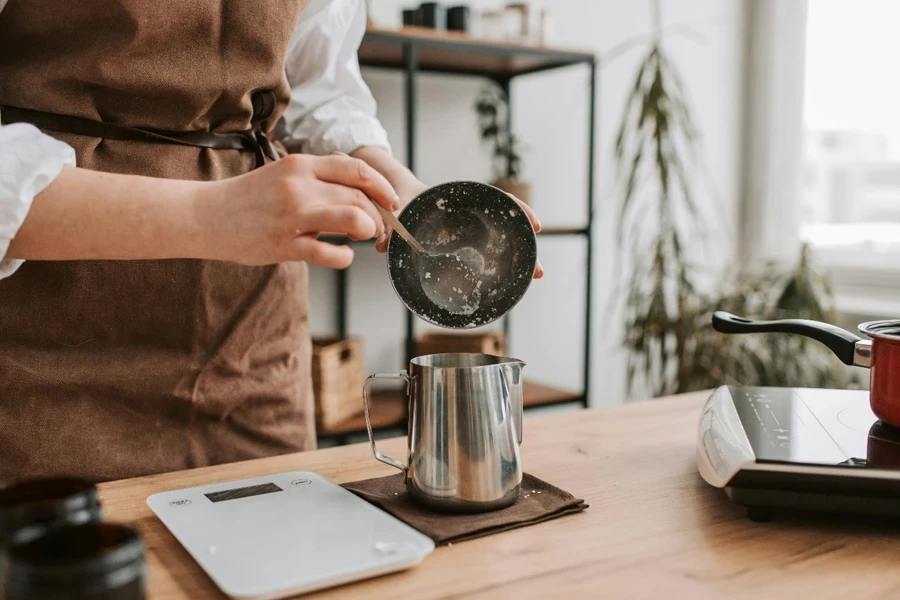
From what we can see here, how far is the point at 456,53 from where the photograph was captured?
233cm

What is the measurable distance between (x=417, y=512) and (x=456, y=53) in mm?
1823

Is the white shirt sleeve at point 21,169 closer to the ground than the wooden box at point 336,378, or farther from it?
farther from it

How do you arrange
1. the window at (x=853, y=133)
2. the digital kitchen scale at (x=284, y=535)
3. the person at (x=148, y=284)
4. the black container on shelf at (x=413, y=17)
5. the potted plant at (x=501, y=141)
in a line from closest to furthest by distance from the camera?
the digital kitchen scale at (x=284, y=535), the person at (x=148, y=284), the black container on shelf at (x=413, y=17), the potted plant at (x=501, y=141), the window at (x=853, y=133)

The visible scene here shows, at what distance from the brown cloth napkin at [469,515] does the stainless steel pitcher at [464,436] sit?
14 mm

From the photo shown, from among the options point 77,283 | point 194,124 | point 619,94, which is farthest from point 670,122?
point 77,283

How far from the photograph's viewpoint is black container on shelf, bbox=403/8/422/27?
230cm

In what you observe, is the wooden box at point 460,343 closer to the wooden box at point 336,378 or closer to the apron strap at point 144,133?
the wooden box at point 336,378

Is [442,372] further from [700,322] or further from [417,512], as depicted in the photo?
[700,322]

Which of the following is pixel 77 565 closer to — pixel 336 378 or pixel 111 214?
pixel 111 214

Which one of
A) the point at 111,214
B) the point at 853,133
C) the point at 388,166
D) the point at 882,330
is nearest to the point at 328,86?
the point at 388,166

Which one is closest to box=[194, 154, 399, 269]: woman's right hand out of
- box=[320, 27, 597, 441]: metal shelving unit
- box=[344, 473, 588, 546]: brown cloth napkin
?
box=[344, 473, 588, 546]: brown cloth napkin

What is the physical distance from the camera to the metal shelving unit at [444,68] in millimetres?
2182

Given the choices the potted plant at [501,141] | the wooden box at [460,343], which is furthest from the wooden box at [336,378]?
the potted plant at [501,141]

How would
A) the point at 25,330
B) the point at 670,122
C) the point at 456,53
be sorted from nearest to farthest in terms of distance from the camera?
the point at 25,330
the point at 456,53
the point at 670,122
